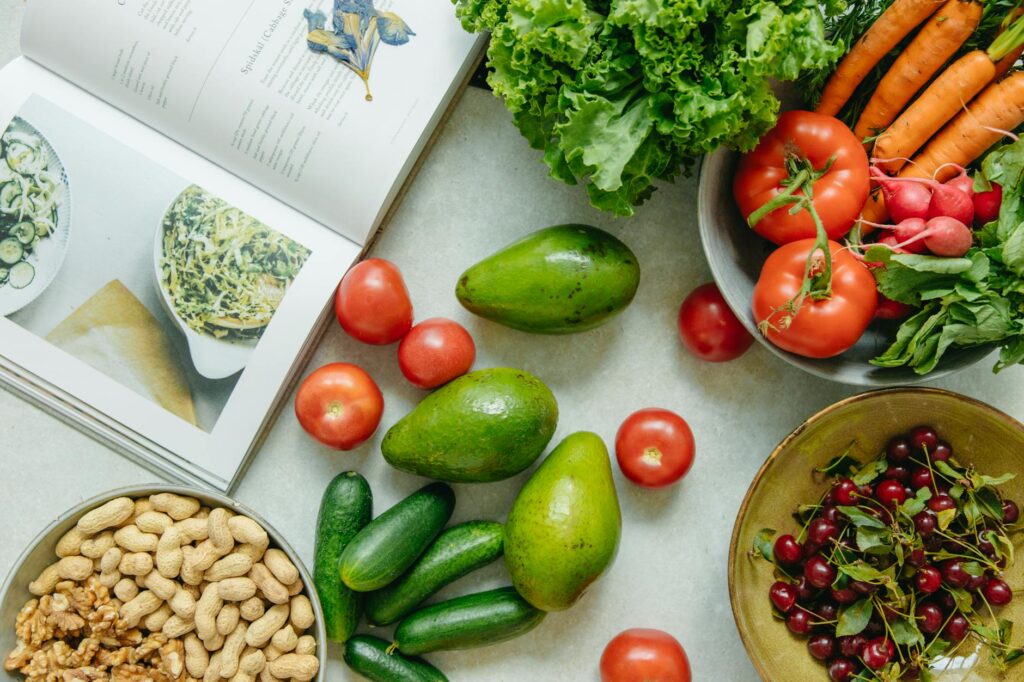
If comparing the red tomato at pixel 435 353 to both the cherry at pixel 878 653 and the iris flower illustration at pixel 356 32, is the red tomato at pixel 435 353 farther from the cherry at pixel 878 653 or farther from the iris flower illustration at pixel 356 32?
the cherry at pixel 878 653

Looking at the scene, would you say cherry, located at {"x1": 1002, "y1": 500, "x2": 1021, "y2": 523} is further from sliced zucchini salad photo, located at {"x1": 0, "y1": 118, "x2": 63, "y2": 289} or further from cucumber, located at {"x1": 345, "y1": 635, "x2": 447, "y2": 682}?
sliced zucchini salad photo, located at {"x1": 0, "y1": 118, "x2": 63, "y2": 289}

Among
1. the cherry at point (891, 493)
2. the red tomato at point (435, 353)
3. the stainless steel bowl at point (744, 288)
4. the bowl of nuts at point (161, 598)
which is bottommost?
the bowl of nuts at point (161, 598)

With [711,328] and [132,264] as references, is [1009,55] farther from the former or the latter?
[132,264]

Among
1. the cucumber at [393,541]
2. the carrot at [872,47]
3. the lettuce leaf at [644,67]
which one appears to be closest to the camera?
the lettuce leaf at [644,67]

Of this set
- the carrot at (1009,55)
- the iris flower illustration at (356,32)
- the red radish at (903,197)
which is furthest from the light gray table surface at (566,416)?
the carrot at (1009,55)

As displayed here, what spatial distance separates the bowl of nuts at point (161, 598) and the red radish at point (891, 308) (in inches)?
30.3

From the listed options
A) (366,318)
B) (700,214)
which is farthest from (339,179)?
(700,214)

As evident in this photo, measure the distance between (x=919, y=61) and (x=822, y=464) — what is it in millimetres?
495

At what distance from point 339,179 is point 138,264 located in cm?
29

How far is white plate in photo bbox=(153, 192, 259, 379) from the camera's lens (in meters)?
1.12

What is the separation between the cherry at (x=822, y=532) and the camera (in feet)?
3.37

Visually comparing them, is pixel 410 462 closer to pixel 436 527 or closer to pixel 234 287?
pixel 436 527

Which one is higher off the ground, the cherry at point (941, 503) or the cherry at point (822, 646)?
the cherry at point (941, 503)

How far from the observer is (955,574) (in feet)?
3.31
